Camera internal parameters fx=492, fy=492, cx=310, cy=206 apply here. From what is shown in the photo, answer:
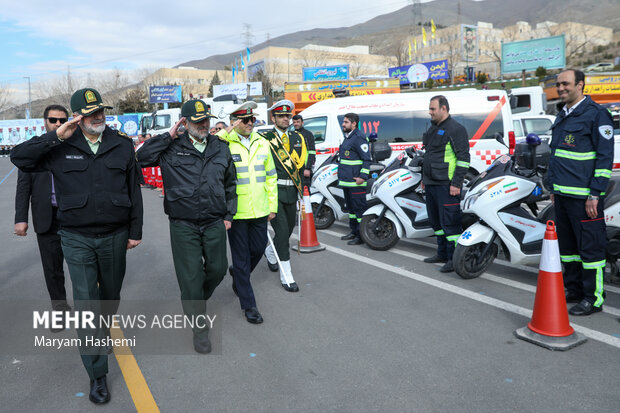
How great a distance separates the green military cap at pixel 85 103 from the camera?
3100 millimetres

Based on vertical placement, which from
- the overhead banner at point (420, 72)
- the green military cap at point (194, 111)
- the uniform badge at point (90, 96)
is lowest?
the green military cap at point (194, 111)

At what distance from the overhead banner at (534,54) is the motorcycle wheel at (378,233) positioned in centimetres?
4060

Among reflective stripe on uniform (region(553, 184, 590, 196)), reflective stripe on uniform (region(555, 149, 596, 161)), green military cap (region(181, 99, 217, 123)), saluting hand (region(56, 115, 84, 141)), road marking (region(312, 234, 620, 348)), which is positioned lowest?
road marking (region(312, 234, 620, 348))

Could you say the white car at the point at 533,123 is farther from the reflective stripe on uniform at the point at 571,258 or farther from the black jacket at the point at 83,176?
the black jacket at the point at 83,176

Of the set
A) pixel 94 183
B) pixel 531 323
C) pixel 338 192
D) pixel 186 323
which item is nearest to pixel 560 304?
pixel 531 323

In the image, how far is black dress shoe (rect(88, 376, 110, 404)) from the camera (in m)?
3.02

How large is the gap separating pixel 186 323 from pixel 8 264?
12.5ft

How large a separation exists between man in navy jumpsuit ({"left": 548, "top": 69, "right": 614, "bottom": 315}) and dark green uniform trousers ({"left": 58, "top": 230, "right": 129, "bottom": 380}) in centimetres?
367

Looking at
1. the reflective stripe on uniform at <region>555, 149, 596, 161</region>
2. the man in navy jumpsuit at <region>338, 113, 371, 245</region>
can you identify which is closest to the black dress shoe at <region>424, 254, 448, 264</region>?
the man in navy jumpsuit at <region>338, 113, 371, 245</region>

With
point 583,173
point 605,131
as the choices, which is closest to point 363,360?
point 583,173

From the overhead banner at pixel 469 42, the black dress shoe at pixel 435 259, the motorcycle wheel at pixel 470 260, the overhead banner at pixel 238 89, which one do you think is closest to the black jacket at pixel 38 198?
the motorcycle wheel at pixel 470 260

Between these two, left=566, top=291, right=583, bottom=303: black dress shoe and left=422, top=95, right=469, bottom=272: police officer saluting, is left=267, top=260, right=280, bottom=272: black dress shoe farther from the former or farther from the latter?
left=566, top=291, right=583, bottom=303: black dress shoe

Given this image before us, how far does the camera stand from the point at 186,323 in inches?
170

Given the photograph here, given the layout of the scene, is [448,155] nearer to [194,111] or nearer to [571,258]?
[571,258]
